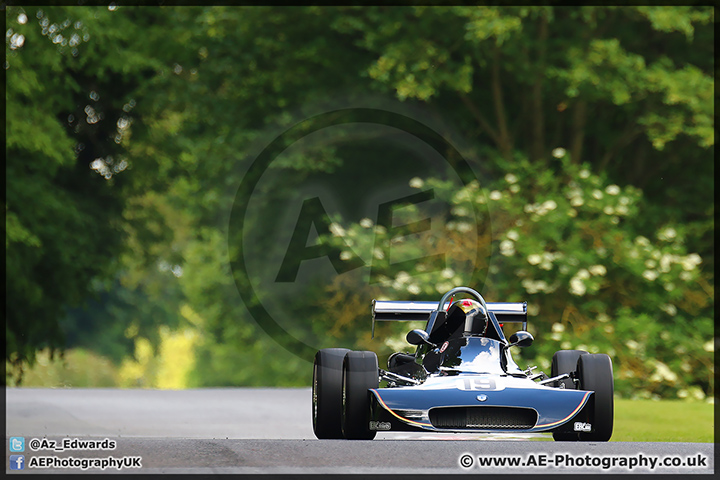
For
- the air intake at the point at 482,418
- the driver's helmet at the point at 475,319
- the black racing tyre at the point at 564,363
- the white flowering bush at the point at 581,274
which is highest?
the white flowering bush at the point at 581,274

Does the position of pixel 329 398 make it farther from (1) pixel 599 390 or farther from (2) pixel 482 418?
(1) pixel 599 390

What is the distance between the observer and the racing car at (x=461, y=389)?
344 inches

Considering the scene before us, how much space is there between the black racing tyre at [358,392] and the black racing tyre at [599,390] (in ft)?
5.92

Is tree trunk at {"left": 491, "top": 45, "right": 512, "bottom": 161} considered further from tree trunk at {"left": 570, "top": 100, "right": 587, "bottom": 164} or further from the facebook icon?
the facebook icon

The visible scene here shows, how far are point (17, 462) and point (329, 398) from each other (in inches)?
106

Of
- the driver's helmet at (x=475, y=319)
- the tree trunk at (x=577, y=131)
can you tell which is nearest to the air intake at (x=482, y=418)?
A: the driver's helmet at (x=475, y=319)

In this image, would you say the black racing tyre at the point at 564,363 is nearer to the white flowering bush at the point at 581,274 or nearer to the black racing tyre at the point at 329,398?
the black racing tyre at the point at 329,398

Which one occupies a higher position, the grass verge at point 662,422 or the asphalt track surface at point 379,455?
the grass verge at point 662,422

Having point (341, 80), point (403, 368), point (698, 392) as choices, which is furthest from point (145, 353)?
point (403, 368)

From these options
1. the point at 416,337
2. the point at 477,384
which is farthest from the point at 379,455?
the point at 416,337

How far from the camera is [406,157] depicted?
2480 cm

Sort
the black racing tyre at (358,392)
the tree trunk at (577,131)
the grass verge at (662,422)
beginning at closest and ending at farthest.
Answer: the black racing tyre at (358,392) → the grass verge at (662,422) → the tree trunk at (577,131)

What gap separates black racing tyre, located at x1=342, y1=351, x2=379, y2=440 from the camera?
30.1ft

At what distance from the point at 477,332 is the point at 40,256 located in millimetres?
14722
